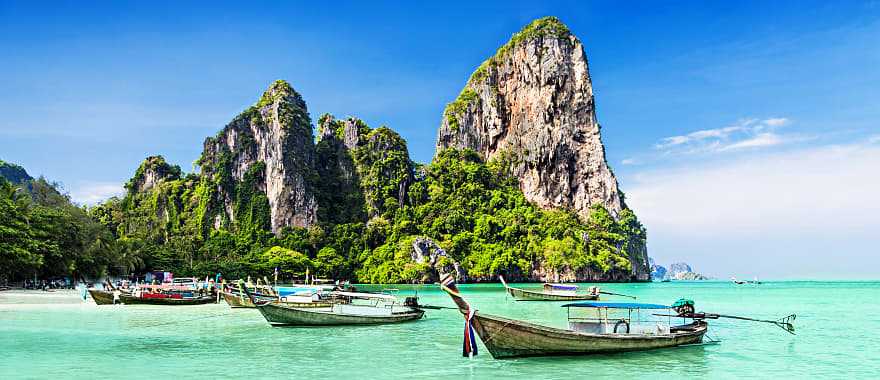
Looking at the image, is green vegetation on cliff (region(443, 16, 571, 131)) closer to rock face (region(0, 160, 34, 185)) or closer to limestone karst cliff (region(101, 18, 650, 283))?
limestone karst cliff (region(101, 18, 650, 283))

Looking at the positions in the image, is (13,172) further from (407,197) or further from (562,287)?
(562,287)

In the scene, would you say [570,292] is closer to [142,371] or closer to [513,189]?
[142,371]

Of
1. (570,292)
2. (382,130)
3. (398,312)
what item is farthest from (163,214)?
(398,312)

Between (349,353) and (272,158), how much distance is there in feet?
283

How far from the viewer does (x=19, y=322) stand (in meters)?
27.5

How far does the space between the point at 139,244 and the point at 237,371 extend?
2484 inches

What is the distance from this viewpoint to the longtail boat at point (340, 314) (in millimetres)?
25812

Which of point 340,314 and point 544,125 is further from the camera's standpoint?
point 544,125

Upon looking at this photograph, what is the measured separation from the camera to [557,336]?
56.2 feet

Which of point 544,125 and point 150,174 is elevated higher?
point 544,125

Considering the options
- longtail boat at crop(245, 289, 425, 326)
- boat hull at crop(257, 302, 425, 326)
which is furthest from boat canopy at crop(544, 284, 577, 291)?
boat hull at crop(257, 302, 425, 326)

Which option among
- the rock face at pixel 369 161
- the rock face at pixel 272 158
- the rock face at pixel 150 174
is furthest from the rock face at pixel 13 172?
the rock face at pixel 369 161

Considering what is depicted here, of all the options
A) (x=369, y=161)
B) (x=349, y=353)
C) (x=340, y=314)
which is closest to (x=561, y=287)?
(x=340, y=314)

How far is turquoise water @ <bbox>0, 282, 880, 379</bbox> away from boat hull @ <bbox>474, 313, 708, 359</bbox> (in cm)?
29
